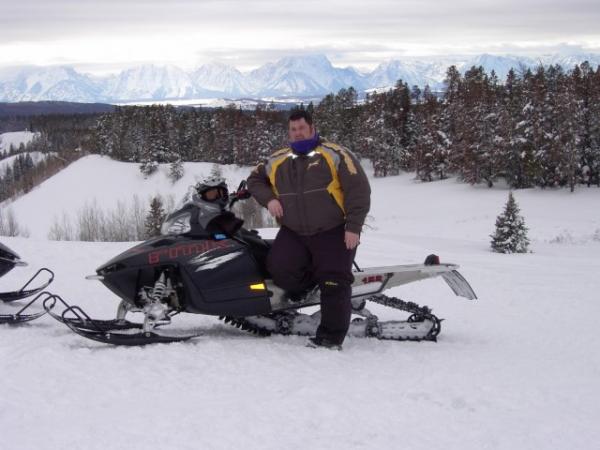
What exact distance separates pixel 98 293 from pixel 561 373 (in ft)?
14.0

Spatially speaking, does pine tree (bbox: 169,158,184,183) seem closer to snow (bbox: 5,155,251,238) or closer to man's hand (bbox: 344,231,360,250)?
snow (bbox: 5,155,251,238)

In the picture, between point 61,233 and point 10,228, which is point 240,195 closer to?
point 10,228

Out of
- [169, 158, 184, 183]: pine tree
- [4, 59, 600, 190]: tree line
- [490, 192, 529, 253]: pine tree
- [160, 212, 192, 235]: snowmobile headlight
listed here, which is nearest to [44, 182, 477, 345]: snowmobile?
[160, 212, 192, 235]: snowmobile headlight

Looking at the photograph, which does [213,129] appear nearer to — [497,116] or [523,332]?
[497,116]

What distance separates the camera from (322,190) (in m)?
4.09

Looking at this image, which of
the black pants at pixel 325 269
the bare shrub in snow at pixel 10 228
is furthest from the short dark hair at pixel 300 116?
the bare shrub in snow at pixel 10 228

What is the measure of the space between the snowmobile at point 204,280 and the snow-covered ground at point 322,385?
0.20 meters

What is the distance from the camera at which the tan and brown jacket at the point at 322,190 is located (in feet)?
13.2

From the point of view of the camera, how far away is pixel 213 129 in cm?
7238

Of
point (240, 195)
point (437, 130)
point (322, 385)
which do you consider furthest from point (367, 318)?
point (437, 130)

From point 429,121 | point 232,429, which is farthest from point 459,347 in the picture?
point 429,121

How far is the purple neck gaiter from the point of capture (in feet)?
13.6

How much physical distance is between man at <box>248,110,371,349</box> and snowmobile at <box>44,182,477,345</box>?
0.77 ft

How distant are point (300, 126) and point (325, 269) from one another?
3.31 ft
